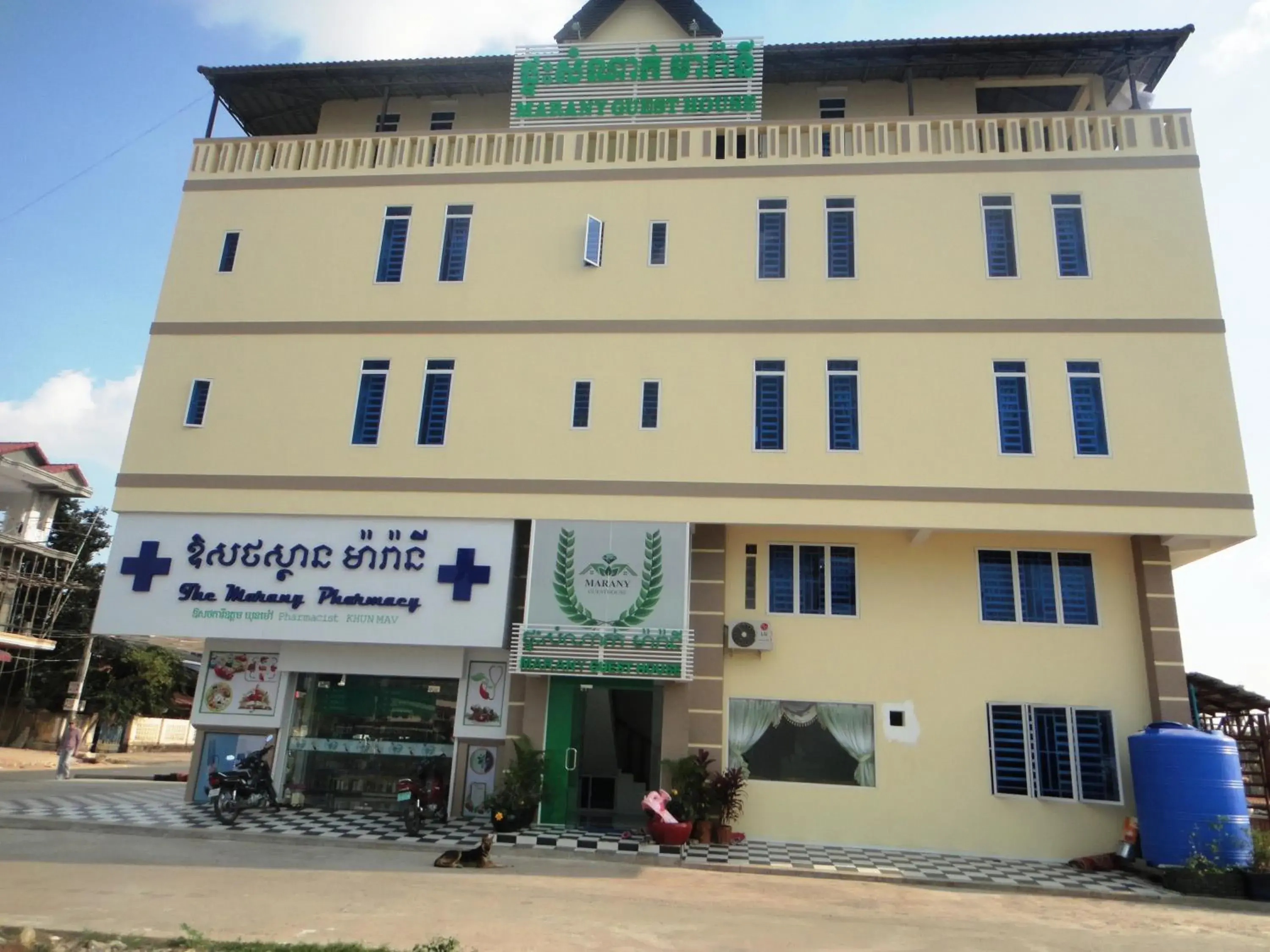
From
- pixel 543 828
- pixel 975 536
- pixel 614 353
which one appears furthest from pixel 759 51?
pixel 543 828

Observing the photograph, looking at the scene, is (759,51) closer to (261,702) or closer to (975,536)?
(975,536)

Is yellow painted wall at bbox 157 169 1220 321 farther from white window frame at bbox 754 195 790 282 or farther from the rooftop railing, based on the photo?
the rooftop railing

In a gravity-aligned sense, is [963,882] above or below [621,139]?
below

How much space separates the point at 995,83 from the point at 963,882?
502 inches

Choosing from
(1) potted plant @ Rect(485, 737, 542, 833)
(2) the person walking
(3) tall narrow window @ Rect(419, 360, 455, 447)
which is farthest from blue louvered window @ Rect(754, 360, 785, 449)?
(2) the person walking

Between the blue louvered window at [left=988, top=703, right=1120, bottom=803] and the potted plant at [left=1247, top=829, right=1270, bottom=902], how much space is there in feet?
5.21

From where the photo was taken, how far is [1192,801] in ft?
33.2

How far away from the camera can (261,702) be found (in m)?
13.2

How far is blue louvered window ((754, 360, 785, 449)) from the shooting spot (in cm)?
1249

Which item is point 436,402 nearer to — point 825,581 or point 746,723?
point 825,581

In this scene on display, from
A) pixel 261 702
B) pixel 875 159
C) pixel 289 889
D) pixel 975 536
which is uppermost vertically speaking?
pixel 875 159

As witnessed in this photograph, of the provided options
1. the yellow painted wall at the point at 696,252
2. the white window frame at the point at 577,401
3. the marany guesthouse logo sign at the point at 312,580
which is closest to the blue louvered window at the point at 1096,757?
the yellow painted wall at the point at 696,252

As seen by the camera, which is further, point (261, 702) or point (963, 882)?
point (261, 702)

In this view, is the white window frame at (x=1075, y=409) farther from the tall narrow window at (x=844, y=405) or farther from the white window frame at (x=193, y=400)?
the white window frame at (x=193, y=400)
